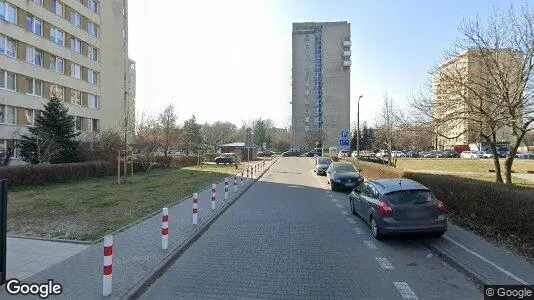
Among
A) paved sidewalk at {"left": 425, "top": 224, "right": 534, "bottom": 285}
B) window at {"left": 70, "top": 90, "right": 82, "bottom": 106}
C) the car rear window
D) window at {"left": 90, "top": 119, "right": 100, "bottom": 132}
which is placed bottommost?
paved sidewalk at {"left": 425, "top": 224, "right": 534, "bottom": 285}

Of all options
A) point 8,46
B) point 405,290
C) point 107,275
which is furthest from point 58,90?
point 405,290

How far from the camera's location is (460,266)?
755 cm

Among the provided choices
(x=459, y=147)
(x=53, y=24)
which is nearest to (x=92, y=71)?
(x=53, y=24)

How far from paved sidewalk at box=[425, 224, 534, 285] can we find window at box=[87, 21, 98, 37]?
4922 centimetres

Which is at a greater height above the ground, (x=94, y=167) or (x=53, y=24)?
(x=53, y=24)

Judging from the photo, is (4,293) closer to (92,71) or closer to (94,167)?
(94,167)

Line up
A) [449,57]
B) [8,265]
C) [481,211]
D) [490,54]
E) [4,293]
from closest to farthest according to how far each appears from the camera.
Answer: [4,293], [8,265], [481,211], [490,54], [449,57]

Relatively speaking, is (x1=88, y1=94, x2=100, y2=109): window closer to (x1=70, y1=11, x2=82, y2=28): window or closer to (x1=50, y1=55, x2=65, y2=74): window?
(x1=50, y1=55, x2=65, y2=74): window

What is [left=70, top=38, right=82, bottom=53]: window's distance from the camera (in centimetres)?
4616

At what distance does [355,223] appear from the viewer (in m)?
12.1

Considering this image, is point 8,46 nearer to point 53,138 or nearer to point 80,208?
point 53,138

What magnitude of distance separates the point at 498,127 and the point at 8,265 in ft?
57.6

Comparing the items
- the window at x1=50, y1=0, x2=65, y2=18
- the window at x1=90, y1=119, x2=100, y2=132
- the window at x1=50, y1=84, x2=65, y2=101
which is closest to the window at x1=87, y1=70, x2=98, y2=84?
the window at x1=90, y1=119, x2=100, y2=132

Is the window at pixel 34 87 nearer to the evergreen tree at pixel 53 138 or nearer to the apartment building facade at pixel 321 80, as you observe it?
the evergreen tree at pixel 53 138
